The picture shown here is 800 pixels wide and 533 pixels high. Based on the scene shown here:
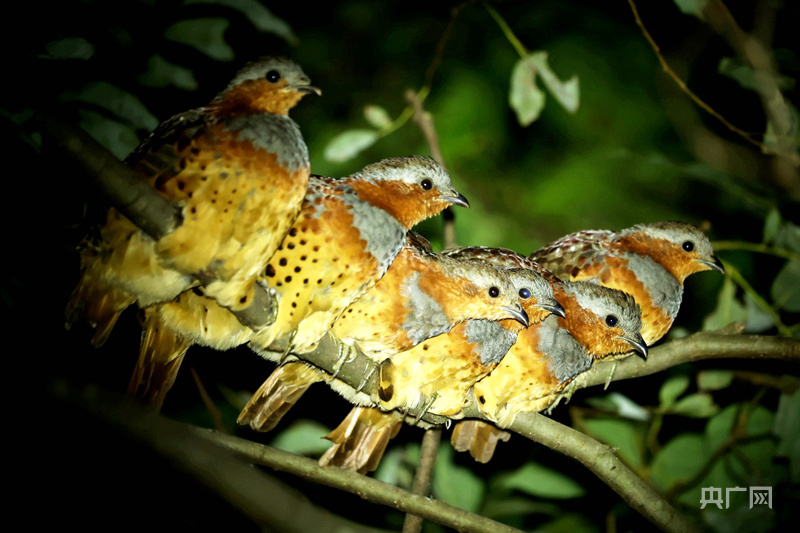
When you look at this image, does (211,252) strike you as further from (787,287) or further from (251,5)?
(787,287)

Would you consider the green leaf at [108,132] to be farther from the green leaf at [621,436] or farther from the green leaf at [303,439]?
the green leaf at [621,436]

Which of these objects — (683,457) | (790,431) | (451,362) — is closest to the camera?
(451,362)

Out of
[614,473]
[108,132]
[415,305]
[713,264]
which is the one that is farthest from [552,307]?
[108,132]

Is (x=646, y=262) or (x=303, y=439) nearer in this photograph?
(x=646, y=262)

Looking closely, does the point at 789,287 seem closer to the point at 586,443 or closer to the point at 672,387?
the point at 672,387

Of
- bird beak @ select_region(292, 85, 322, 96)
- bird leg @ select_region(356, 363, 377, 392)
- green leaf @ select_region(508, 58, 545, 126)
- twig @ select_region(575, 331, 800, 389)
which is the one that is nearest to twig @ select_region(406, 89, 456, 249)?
green leaf @ select_region(508, 58, 545, 126)

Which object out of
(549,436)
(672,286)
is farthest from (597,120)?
(549,436)
